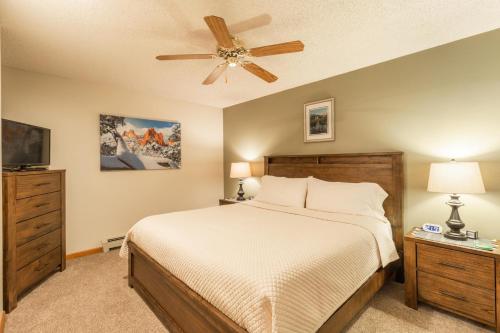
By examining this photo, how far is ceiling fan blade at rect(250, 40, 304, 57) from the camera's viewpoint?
171 cm

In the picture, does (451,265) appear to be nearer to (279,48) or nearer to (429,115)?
(429,115)

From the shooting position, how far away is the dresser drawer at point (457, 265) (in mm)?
1721

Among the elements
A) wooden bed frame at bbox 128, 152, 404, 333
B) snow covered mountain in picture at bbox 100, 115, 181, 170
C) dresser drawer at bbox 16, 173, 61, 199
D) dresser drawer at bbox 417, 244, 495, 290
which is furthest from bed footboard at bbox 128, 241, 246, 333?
dresser drawer at bbox 417, 244, 495, 290

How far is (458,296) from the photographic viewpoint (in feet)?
6.02

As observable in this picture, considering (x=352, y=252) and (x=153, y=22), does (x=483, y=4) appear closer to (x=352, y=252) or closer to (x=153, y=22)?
(x=352, y=252)

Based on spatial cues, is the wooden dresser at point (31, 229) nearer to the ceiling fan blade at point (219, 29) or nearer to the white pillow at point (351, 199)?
the ceiling fan blade at point (219, 29)

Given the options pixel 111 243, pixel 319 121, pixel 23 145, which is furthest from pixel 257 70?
pixel 111 243

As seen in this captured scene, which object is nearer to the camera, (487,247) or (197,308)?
(197,308)

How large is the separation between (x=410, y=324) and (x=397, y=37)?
2.44 m

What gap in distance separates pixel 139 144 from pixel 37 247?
1810 mm

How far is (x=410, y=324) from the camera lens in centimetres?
182

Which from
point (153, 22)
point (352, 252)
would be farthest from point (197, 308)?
point (153, 22)

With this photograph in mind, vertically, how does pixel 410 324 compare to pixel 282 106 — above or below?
below

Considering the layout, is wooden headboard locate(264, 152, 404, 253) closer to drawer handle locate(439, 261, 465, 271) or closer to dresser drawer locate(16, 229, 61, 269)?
drawer handle locate(439, 261, 465, 271)
